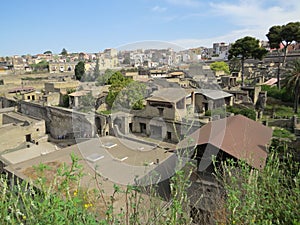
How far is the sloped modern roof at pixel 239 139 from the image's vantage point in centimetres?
496

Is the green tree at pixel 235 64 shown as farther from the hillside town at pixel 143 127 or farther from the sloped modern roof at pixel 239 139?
the sloped modern roof at pixel 239 139

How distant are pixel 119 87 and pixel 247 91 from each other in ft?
31.3

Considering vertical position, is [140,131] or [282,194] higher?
[282,194]

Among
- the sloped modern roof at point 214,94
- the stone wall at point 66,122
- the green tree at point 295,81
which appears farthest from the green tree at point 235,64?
the stone wall at point 66,122

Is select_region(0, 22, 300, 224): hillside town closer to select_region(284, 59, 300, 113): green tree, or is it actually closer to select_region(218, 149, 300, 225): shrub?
select_region(284, 59, 300, 113): green tree

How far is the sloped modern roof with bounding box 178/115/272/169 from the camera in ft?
16.3

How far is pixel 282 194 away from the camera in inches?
91.1

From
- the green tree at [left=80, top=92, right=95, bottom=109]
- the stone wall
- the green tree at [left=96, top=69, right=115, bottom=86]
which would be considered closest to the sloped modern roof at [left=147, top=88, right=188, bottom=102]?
the stone wall

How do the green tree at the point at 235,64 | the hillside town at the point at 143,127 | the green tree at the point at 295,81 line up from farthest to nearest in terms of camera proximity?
the green tree at the point at 235,64 < the green tree at the point at 295,81 < the hillside town at the point at 143,127

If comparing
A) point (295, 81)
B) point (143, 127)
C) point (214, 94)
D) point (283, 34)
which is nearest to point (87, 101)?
point (143, 127)

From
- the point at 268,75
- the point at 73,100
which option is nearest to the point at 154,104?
the point at 73,100

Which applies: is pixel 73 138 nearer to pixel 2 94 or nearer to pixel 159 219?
pixel 2 94

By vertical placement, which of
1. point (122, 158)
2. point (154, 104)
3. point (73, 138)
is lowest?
point (73, 138)

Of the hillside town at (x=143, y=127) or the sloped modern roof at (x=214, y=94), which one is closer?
the hillside town at (x=143, y=127)
